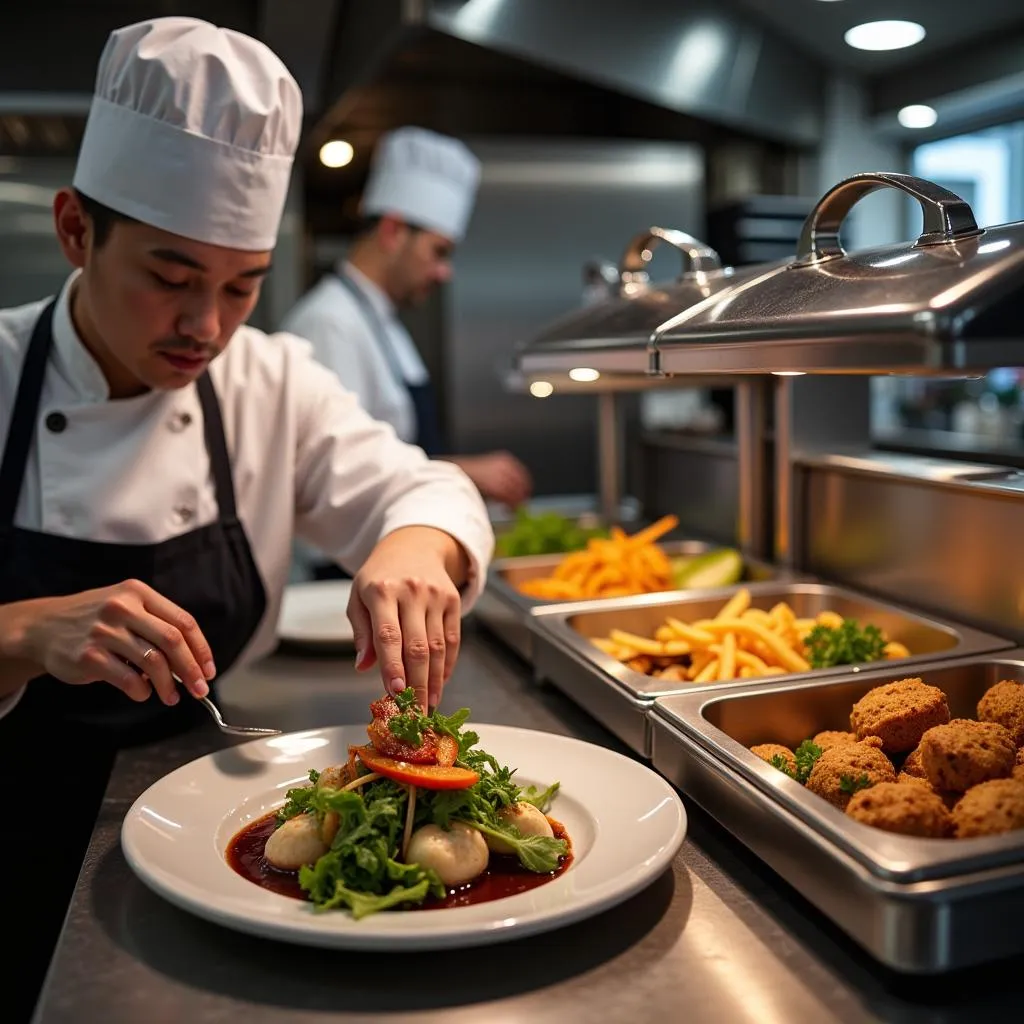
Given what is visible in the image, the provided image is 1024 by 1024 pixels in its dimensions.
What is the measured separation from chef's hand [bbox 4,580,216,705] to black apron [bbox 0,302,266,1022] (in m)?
0.32

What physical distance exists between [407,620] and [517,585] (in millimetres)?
939

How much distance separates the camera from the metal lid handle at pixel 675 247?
1.72 meters

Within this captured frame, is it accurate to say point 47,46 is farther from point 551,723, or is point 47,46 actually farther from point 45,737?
point 551,723

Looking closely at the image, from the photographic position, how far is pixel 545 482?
455 centimetres

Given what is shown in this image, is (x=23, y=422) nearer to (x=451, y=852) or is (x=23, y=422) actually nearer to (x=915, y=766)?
Answer: (x=451, y=852)

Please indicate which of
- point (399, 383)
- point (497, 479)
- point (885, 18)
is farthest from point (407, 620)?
point (885, 18)

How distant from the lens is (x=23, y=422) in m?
1.59

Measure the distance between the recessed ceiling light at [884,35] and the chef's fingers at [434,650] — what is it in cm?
268

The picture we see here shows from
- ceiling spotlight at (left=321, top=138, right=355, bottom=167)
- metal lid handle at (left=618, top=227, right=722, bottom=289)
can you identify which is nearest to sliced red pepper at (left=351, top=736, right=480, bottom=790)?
metal lid handle at (left=618, top=227, right=722, bottom=289)

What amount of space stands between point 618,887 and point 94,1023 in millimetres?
429

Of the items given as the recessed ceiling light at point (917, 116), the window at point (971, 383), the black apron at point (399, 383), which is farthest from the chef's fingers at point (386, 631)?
the recessed ceiling light at point (917, 116)

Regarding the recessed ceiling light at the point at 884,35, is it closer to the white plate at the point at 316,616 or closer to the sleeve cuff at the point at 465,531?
the white plate at the point at 316,616

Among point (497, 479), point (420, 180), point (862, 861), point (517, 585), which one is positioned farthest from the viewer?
point (420, 180)

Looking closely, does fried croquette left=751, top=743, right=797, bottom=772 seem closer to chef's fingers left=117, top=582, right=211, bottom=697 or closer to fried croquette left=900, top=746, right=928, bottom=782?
fried croquette left=900, top=746, right=928, bottom=782
